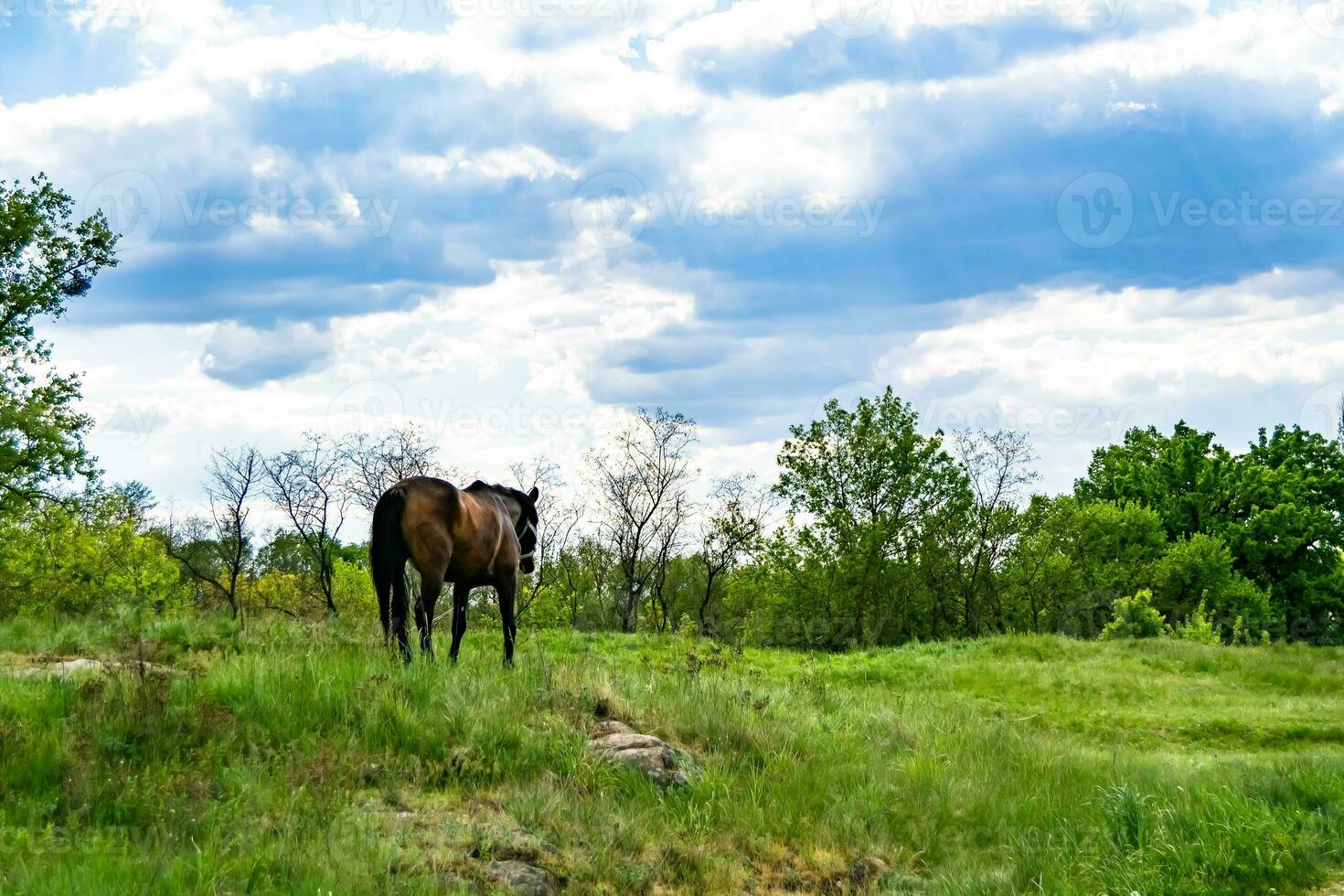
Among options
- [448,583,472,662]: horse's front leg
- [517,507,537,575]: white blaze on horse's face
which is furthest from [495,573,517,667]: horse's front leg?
[517,507,537,575]: white blaze on horse's face

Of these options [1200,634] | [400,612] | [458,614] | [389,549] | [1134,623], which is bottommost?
[1200,634]

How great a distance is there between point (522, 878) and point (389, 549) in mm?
5016

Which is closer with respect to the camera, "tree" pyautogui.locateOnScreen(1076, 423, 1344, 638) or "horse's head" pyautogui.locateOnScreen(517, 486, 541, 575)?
"horse's head" pyautogui.locateOnScreen(517, 486, 541, 575)

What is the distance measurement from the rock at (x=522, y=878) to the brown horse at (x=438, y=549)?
3902 mm

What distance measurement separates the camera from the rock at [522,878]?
19.3ft

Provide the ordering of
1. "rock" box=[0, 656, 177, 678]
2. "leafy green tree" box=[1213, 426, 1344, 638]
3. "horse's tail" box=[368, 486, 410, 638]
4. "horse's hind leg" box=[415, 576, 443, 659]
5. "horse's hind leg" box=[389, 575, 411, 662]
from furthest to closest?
1. "leafy green tree" box=[1213, 426, 1344, 638]
2. "horse's hind leg" box=[415, 576, 443, 659]
3. "horse's tail" box=[368, 486, 410, 638]
4. "horse's hind leg" box=[389, 575, 411, 662]
5. "rock" box=[0, 656, 177, 678]

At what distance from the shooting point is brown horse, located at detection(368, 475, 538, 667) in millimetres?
10242

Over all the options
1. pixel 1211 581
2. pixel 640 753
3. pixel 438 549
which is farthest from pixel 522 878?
pixel 1211 581

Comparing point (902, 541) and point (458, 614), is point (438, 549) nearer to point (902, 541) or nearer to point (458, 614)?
point (458, 614)

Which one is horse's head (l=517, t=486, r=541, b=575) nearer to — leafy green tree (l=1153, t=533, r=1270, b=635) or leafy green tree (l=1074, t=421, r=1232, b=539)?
leafy green tree (l=1153, t=533, r=1270, b=635)

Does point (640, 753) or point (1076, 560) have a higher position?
point (1076, 560)

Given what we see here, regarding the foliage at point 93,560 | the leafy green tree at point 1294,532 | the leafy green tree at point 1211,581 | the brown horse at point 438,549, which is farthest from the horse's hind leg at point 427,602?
the leafy green tree at point 1294,532

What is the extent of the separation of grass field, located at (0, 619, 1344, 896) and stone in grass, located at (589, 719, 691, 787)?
0.14 metres

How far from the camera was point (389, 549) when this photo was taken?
10258 mm
